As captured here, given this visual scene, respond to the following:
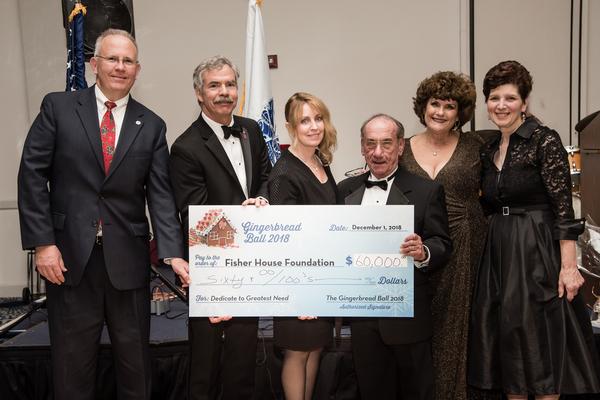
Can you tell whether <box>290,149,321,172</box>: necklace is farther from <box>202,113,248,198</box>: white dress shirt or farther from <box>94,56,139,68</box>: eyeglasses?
<box>94,56,139,68</box>: eyeglasses

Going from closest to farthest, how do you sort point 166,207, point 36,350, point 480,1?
point 166,207 → point 36,350 → point 480,1

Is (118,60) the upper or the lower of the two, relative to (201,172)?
upper

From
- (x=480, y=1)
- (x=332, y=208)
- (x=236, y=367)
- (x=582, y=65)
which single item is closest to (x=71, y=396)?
(x=236, y=367)

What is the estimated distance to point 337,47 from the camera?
497cm

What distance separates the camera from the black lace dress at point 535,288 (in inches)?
84.4

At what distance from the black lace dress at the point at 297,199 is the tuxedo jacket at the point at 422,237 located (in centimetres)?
17

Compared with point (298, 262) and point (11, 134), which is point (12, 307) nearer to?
point (11, 134)

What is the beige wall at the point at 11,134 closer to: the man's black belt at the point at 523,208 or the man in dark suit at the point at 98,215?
the man in dark suit at the point at 98,215

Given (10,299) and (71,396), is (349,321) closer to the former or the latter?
(71,396)

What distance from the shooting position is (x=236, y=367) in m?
2.18

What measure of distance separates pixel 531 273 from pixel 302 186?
1.07 metres

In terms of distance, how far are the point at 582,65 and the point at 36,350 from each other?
5.20 metres

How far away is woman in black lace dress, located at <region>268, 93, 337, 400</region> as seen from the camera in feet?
6.95

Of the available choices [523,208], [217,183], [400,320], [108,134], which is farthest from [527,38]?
[108,134]
